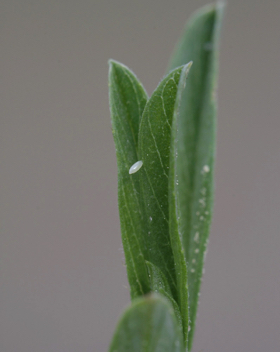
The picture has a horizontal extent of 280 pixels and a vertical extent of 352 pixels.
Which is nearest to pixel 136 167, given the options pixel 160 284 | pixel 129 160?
pixel 129 160

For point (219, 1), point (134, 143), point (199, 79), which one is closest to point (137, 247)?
point (134, 143)

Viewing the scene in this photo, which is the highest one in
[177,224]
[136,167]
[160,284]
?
[136,167]

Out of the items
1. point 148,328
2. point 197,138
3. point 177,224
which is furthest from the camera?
point 197,138

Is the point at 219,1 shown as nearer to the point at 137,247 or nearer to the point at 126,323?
the point at 137,247

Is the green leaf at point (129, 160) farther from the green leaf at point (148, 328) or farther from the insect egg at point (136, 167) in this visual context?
the green leaf at point (148, 328)

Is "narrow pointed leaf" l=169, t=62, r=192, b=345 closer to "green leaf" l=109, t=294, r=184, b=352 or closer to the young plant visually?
the young plant

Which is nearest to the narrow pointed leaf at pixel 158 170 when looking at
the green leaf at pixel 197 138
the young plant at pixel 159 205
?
the young plant at pixel 159 205

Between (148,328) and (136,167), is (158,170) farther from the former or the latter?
(148,328)

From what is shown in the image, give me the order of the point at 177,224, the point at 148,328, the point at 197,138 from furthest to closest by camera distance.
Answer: the point at 197,138
the point at 177,224
the point at 148,328
